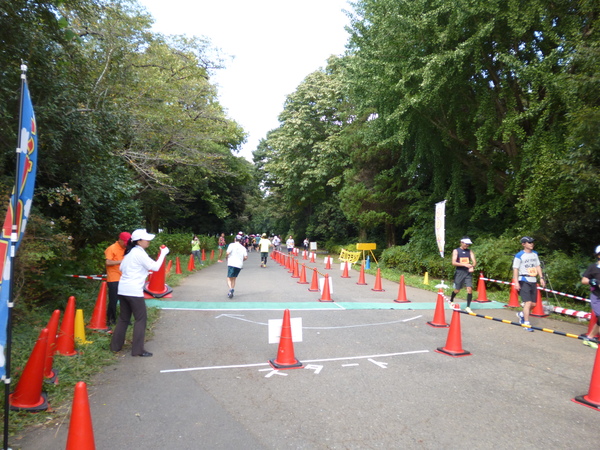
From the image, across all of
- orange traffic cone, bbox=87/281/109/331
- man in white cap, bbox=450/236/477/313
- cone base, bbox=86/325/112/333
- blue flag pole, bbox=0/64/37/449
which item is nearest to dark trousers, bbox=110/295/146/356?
cone base, bbox=86/325/112/333

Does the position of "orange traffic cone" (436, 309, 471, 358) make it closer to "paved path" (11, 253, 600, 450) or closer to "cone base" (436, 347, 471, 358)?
"cone base" (436, 347, 471, 358)

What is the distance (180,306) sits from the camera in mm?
10188

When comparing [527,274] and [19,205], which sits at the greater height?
[19,205]

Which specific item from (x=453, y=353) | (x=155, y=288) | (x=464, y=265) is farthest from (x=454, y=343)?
(x=155, y=288)

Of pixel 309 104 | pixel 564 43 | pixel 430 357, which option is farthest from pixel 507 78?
pixel 309 104

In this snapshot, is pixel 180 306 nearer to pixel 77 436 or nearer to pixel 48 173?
pixel 48 173

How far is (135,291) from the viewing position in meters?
5.88

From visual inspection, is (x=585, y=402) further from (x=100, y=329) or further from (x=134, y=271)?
(x=100, y=329)

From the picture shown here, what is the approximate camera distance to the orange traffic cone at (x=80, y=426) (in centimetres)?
300

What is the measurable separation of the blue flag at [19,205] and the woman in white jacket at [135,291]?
2.62 m

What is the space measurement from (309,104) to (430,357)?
93.8 ft

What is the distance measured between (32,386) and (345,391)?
327 centimetres

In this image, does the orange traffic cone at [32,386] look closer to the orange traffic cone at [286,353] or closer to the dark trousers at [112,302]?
the orange traffic cone at [286,353]

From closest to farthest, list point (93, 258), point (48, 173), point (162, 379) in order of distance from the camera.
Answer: point (162, 379)
point (48, 173)
point (93, 258)
